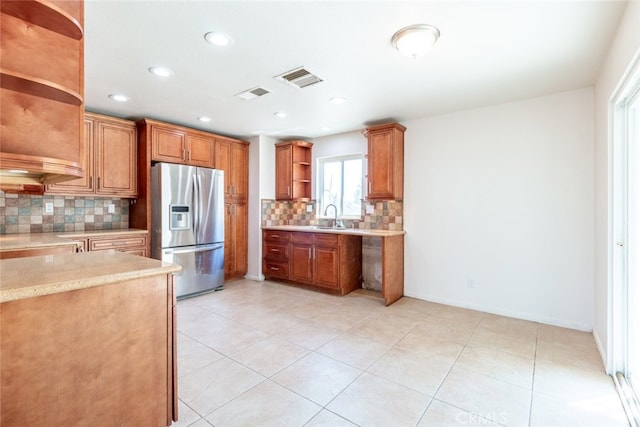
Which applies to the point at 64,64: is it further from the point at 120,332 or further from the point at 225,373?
the point at 225,373

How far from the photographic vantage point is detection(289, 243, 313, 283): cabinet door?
427 centimetres

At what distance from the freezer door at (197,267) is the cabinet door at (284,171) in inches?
50.0

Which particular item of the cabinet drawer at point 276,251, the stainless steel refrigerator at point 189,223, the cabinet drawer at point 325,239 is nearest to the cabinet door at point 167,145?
the stainless steel refrigerator at point 189,223

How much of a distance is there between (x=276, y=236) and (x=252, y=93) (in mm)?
2235

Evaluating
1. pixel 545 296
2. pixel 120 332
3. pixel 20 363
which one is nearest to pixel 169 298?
pixel 120 332

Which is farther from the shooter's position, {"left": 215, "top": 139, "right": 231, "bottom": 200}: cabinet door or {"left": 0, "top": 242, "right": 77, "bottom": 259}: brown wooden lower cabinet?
{"left": 215, "top": 139, "right": 231, "bottom": 200}: cabinet door

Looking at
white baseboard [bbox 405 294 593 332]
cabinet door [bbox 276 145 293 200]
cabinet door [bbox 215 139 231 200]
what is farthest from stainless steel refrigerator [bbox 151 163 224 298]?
white baseboard [bbox 405 294 593 332]

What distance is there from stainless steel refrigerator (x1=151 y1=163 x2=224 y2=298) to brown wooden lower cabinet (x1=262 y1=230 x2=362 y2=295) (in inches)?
31.1

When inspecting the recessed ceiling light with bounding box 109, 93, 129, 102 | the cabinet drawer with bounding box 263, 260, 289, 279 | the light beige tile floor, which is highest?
the recessed ceiling light with bounding box 109, 93, 129, 102

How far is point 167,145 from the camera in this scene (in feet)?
12.9

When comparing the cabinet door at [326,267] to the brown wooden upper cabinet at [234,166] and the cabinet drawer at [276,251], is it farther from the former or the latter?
the brown wooden upper cabinet at [234,166]

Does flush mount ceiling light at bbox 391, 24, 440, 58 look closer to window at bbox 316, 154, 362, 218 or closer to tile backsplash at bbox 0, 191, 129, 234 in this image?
window at bbox 316, 154, 362, 218

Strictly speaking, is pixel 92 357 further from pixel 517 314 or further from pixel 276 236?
pixel 517 314

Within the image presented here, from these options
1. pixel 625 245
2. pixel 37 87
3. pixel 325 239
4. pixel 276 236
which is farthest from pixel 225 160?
pixel 625 245
